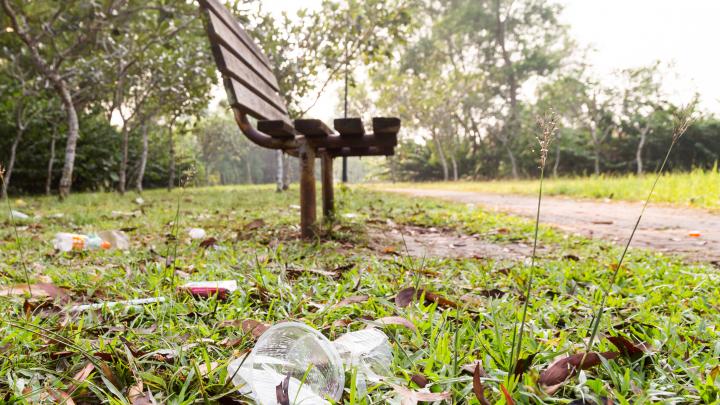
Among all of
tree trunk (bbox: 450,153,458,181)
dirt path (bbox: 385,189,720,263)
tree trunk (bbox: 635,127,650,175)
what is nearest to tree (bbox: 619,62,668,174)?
tree trunk (bbox: 635,127,650,175)

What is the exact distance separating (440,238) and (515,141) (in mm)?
22668

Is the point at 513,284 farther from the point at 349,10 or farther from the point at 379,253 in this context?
the point at 349,10

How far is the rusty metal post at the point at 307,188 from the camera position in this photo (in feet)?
9.73

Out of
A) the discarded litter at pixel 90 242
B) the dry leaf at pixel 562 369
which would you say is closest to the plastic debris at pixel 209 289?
the dry leaf at pixel 562 369

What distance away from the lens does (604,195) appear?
26.1 feet

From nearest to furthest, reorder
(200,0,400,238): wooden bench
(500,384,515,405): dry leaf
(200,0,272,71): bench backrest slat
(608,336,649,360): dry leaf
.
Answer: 1. (500,384,515,405): dry leaf
2. (608,336,649,360): dry leaf
3. (200,0,400,238): wooden bench
4. (200,0,272,71): bench backrest slat

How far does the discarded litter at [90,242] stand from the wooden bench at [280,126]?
3.96ft

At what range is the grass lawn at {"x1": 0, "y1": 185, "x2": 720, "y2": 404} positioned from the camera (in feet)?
3.32

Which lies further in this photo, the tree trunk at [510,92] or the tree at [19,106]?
the tree trunk at [510,92]

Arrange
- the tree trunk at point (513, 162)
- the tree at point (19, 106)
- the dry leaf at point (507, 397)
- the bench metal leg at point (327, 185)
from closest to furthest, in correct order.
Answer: the dry leaf at point (507, 397), the bench metal leg at point (327, 185), the tree at point (19, 106), the tree trunk at point (513, 162)

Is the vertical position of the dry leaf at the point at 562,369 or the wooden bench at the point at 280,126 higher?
the wooden bench at the point at 280,126

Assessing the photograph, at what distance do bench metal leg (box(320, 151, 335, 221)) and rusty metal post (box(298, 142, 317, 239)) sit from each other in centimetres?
47

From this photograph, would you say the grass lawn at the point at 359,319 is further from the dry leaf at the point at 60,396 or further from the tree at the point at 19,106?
the tree at the point at 19,106

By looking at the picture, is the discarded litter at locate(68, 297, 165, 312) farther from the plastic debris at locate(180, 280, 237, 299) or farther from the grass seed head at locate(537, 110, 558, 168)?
the grass seed head at locate(537, 110, 558, 168)
